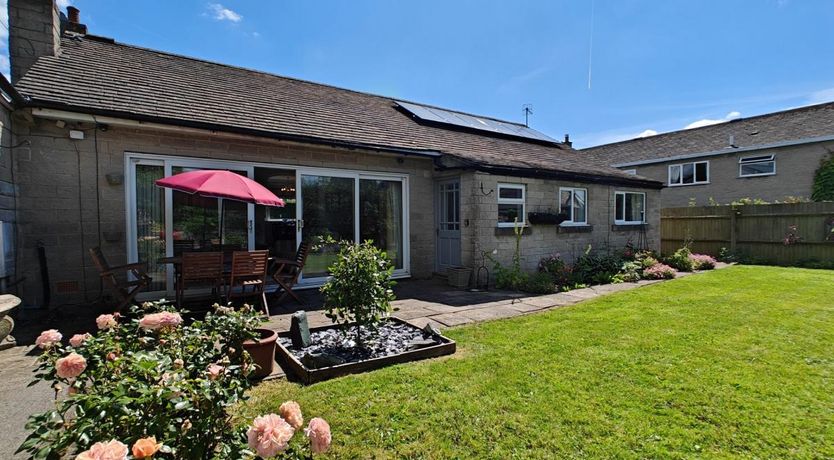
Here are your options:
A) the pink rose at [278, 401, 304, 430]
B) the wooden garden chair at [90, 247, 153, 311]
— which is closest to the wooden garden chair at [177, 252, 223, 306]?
the wooden garden chair at [90, 247, 153, 311]

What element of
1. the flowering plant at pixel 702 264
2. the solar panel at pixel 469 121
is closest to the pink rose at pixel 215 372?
the solar panel at pixel 469 121

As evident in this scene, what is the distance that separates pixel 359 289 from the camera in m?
4.15

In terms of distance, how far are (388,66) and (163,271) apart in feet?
27.8

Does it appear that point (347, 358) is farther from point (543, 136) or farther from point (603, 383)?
point (543, 136)

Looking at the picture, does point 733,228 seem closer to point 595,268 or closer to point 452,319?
point 595,268

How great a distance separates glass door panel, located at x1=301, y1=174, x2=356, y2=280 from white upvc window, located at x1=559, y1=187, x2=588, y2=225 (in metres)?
5.89

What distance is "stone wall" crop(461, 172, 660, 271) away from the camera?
8.79 m

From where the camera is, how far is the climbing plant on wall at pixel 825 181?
47.8 feet

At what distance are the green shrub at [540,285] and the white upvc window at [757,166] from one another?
14.6 meters

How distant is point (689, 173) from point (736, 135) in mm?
2477

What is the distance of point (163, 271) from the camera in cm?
668

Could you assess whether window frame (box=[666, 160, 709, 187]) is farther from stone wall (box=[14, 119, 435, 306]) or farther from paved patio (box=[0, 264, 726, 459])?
stone wall (box=[14, 119, 435, 306])

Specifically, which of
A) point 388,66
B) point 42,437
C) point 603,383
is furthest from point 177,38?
point 603,383

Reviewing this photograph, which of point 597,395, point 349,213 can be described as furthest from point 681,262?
point 597,395
